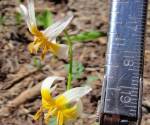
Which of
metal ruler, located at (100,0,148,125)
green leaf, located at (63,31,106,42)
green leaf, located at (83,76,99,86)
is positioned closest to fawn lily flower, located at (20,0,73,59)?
metal ruler, located at (100,0,148,125)

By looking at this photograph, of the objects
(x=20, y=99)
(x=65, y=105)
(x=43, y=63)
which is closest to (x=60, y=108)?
(x=65, y=105)

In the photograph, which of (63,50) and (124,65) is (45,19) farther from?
(124,65)

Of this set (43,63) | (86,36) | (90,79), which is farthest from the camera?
(86,36)

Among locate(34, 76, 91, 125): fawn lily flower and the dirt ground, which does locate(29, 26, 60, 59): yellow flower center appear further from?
the dirt ground

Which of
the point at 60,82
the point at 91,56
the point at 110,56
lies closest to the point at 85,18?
the point at 91,56

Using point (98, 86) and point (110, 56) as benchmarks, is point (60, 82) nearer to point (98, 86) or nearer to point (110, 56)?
point (98, 86)

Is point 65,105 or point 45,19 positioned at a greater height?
point 45,19
